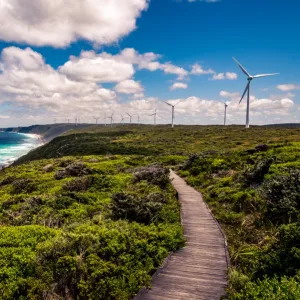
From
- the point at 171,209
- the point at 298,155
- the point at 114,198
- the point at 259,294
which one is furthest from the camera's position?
the point at 298,155

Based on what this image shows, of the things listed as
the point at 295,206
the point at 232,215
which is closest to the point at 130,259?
the point at 232,215

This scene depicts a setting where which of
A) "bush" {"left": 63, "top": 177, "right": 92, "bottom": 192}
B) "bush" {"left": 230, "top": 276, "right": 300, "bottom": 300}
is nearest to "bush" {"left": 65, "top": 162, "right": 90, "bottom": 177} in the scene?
"bush" {"left": 63, "top": 177, "right": 92, "bottom": 192}

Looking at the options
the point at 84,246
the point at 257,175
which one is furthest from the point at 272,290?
the point at 257,175

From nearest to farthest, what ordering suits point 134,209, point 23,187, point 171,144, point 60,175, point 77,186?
point 134,209, point 77,186, point 23,187, point 60,175, point 171,144

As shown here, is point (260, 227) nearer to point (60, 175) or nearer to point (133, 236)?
point (133, 236)

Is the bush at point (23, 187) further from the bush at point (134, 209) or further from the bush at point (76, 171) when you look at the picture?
the bush at point (134, 209)

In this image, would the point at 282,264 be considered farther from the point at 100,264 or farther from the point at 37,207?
the point at 37,207

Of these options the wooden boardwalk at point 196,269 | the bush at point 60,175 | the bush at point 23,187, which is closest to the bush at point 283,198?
the wooden boardwalk at point 196,269

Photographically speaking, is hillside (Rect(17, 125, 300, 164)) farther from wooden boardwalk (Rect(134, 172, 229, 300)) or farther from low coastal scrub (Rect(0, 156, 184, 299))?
wooden boardwalk (Rect(134, 172, 229, 300))

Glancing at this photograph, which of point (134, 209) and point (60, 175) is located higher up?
point (134, 209)
